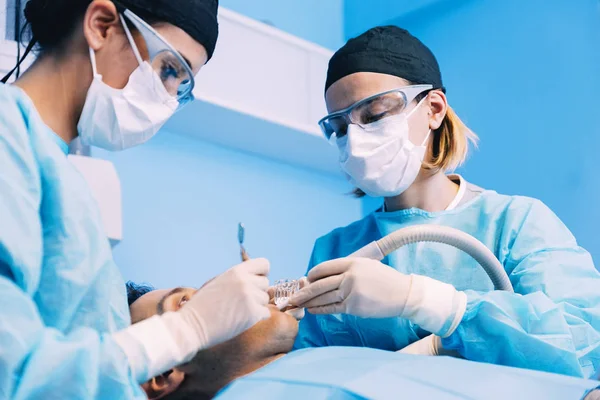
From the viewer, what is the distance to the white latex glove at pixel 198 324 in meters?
1.38

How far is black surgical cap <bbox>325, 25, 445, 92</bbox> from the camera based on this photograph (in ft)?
A: 7.29

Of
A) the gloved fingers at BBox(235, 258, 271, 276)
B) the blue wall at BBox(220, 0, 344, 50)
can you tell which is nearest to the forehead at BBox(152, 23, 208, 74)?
the gloved fingers at BBox(235, 258, 271, 276)

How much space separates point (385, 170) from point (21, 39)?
3.08 feet

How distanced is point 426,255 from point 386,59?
538mm

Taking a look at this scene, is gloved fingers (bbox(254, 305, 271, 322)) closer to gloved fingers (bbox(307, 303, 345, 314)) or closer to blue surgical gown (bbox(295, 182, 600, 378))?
gloved fingers (bbox(307, 303, 345, 314))

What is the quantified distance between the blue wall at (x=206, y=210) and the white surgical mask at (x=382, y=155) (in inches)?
58.0

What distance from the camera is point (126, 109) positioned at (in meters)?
1.72

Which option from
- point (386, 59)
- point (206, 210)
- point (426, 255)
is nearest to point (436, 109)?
point (386, 59)

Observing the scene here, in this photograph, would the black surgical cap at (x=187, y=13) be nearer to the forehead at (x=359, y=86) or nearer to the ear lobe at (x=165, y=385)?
the forehead at (x=359, y=86)

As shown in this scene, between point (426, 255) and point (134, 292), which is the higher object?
point (426, 255)

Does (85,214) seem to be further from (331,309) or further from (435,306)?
(435,306)

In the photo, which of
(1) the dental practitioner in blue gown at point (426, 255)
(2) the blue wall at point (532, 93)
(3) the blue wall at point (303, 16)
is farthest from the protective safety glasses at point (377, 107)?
(3) the blue wall at point (303, 16)

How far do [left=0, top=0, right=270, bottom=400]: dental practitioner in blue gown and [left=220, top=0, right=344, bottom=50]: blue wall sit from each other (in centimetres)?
223

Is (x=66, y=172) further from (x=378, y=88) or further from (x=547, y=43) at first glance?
(x=547, y=43)
